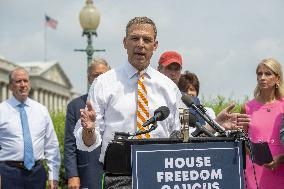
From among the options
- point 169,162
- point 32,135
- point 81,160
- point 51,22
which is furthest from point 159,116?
point 51,22

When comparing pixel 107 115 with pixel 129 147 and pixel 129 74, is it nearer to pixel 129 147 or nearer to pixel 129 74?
pixel 129 74

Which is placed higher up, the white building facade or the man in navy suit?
the white building facade

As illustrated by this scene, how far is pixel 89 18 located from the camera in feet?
52.6

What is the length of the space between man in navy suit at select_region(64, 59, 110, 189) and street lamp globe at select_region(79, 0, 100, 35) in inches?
350

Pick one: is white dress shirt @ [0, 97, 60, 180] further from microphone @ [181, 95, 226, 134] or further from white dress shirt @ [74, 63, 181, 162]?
microphone @ [181, 95, 226, 134]

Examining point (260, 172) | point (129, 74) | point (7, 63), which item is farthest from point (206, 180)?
point (7, 63)

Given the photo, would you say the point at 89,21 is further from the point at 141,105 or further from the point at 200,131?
the point at 200,131

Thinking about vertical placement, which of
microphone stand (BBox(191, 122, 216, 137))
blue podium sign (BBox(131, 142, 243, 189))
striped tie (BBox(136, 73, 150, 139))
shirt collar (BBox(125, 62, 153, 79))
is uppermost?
shirt collar (BBox(125, 62, 153, 79))

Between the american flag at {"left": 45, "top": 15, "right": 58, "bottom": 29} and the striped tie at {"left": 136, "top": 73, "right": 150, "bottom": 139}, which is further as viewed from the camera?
the american flag at {"left": 45, "top": 15, "right": 58, "bottom": 29}

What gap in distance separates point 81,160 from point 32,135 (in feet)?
4.14

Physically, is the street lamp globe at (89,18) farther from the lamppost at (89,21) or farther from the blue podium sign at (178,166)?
the blue podium sign at (178,166)

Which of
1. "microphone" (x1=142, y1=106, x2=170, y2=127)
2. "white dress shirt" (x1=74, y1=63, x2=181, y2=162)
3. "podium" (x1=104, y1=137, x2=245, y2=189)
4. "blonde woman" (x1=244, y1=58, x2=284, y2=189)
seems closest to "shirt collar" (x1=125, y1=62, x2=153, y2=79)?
"white dress shirt" (x1=74, y1=63, x2=181, y2=162)

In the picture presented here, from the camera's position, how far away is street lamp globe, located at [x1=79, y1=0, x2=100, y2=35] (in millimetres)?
16031

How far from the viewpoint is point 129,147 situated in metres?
3.85
